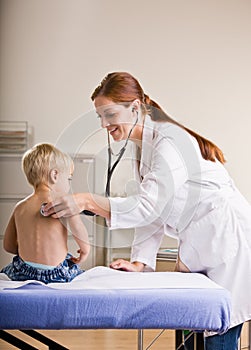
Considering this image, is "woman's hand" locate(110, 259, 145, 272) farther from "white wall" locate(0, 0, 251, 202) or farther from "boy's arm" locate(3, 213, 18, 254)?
"white wall" locate(0, 0, 251, 202)

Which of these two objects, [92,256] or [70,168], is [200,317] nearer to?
[70,168]

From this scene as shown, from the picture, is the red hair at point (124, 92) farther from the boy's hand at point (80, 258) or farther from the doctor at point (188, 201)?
the boy's hand at point (80, 258)

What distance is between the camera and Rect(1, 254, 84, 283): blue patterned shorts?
74.5 inches

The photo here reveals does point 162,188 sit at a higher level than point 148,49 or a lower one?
lower

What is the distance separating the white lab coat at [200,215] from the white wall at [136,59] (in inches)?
87.6

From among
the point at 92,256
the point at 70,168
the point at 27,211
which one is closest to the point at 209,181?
the point at 70,168

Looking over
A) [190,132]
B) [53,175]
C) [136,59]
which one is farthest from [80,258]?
[136,59]

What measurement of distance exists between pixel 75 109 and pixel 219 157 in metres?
2.22

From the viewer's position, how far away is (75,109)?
4.17 meters

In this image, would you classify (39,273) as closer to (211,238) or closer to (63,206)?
(63,206)

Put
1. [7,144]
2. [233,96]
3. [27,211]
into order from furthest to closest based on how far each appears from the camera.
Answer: [233,96]
[7,144]
[27,211]

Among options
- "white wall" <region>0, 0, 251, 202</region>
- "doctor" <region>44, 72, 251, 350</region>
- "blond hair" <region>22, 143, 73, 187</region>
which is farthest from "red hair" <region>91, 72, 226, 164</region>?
"white wall" <region>0, 0, 251, 202</region>

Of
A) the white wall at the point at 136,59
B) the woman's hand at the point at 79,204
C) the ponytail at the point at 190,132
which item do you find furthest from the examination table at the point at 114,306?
the white wall at the point at 136,59

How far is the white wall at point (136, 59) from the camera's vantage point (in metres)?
4.16
